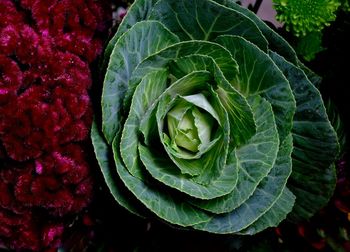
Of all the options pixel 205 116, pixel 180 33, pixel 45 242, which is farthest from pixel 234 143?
pixel 45 242

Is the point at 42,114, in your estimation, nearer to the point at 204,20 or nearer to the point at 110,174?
the point at 110,174

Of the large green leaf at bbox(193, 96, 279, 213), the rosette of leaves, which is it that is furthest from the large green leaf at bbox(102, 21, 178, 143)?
the large green leaf at bbox(193, 96, 279, 213)

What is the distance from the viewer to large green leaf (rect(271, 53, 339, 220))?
675mm

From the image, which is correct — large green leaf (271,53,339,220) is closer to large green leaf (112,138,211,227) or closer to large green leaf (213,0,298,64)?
large green leaf (213,0,298,64)

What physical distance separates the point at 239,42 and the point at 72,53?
0.67 ft

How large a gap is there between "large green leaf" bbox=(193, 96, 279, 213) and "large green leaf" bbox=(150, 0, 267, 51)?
84 millimetres

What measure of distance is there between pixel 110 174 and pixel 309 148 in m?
0.27

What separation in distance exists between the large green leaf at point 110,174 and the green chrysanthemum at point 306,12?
0.32 m

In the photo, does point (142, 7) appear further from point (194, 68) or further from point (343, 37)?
point (343, 37)

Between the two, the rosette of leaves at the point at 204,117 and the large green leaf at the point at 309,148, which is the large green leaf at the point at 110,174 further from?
the large green leaf at the point at 309,148

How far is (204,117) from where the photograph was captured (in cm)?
67

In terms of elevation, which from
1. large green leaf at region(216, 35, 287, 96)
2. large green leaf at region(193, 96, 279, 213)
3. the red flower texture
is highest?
large green leaf at region(216, 35, 287, 96)

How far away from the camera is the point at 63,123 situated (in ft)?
1.98

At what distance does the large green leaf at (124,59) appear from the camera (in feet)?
2.03
